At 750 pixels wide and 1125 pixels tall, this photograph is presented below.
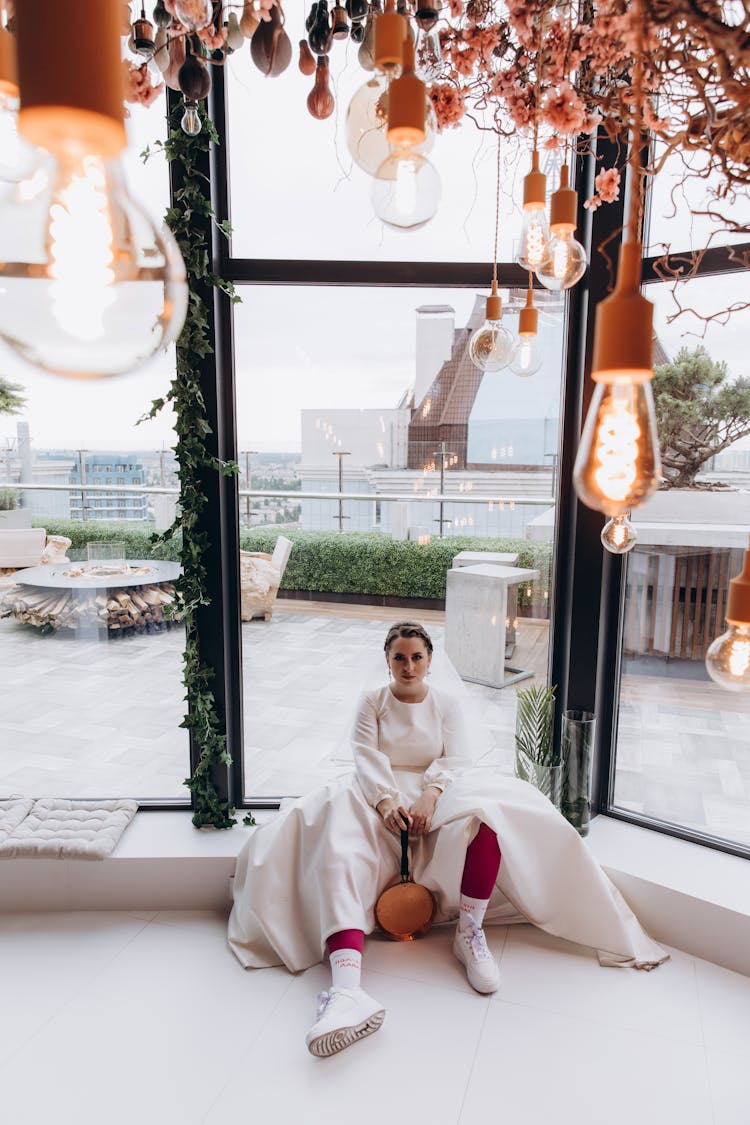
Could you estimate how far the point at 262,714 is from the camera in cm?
305

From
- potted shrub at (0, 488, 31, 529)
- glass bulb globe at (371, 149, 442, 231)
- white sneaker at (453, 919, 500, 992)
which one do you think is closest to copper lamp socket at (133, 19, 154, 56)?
glass bulb globe at (371, 149, 442, 231)

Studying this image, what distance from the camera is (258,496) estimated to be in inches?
115

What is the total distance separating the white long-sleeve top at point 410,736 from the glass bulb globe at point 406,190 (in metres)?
2.03

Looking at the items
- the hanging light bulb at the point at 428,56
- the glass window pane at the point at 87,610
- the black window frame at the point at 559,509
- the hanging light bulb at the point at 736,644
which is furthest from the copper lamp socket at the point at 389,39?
the glass window pane at the point at 87,610

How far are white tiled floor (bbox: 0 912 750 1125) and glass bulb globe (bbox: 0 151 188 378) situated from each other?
2027 millimetres

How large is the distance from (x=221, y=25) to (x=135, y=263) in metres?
0.96

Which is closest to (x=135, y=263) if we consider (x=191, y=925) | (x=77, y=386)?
(x=77, y=386)

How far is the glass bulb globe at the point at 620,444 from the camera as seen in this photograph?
Result: 57 centimetres

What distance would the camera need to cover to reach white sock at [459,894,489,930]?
234 centimetres

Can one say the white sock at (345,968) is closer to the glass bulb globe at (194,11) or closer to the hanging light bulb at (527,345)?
the hanging light bulb at (527,345)

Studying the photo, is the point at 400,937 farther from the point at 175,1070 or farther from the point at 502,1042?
the point at 175,1070

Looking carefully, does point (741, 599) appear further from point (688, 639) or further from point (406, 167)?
point (688, 639)

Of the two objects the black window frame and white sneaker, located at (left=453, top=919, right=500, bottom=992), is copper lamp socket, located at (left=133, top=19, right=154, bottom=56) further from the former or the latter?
white sneaker, located at (left=453, top=919, right=500, bottom=992)

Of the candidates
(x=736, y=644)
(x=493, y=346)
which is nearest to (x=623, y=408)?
(x=736, y=644)
